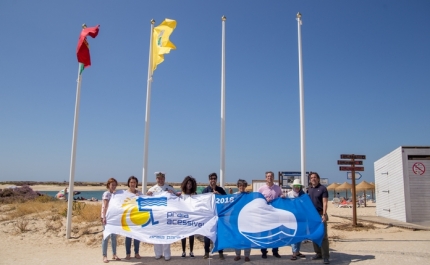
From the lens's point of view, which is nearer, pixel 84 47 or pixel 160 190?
pixel 160 190

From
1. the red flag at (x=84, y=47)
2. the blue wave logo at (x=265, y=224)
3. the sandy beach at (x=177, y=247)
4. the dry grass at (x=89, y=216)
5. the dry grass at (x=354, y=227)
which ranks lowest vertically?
the sandy beach at (x=177, y=247)

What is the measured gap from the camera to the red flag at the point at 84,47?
1108 cm

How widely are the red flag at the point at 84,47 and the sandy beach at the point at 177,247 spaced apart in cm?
575

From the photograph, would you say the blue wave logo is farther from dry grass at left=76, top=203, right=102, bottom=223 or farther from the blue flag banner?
dry grass at left=76, top=203, right=102, bottom=223

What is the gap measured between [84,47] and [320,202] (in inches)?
355

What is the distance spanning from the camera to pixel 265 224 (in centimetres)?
744

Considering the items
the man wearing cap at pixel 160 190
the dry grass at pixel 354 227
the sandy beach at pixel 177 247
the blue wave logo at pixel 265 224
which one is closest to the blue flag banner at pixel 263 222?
the blue wave logo at pixel 265 224

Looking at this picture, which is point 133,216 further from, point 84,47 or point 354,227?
point 354,227

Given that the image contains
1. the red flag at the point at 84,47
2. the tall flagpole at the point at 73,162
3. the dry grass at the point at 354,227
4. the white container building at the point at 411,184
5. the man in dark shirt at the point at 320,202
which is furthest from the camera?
the white container building at the point at 411,184

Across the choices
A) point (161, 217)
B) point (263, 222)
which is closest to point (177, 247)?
point (161, 217)

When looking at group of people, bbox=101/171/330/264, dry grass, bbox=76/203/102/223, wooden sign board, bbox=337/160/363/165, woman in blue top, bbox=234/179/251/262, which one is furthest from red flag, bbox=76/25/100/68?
wooden sign board, bbox=337/160/363/165

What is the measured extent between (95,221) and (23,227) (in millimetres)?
2388

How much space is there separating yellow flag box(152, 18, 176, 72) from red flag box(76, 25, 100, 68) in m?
2.02

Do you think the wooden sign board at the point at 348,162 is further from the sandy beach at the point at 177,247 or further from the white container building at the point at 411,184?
the white container building at the point at 411,184
